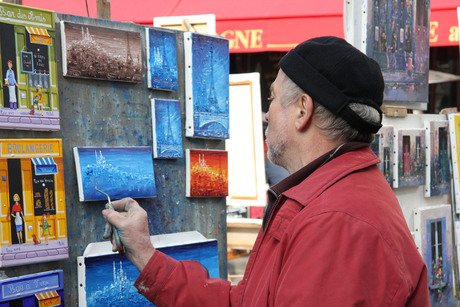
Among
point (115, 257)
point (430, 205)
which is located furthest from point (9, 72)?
point (430, 205)

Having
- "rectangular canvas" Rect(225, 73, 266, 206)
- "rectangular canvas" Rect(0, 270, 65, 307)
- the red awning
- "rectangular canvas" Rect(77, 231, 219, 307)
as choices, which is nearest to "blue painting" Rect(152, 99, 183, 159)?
"rectangular canvas" Rect(77, 231, 219, 307)

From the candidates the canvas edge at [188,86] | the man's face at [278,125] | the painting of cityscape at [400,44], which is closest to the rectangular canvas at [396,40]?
the painting of cityscape at [400,44]

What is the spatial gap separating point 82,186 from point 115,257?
263mm

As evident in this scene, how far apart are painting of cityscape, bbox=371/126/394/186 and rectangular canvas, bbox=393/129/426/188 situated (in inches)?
1.7

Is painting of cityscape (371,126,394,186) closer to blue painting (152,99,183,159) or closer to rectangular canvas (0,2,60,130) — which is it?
blue painting (152,99,183,159)

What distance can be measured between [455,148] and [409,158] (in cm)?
52

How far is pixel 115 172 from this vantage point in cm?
192

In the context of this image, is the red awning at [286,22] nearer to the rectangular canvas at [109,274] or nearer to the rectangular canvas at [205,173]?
the rectangular canvas at [205,173]

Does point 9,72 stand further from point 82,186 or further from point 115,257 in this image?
point 115,257

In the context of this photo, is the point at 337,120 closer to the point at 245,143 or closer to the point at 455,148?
the point at 455,148

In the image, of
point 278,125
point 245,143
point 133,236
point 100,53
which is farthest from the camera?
point 245,143

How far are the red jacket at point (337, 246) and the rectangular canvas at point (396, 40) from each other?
5.46 feet

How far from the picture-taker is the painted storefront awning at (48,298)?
1765mm

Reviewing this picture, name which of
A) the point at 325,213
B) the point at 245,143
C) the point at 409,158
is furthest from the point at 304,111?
the point at 245,143
